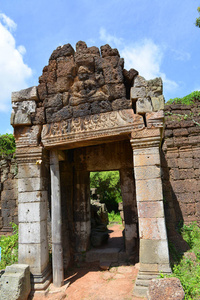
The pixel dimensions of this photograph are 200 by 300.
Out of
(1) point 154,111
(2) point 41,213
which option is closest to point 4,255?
(2) point 41,213

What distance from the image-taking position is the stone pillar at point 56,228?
485 cm

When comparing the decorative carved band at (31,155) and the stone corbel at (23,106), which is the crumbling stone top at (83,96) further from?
the decorative carved band at (31,155)

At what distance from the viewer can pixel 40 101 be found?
5.50 m

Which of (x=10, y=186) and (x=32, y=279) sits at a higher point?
(x=10, y=186)

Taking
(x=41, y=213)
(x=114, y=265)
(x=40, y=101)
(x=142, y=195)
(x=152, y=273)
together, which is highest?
(x=40, y=101)

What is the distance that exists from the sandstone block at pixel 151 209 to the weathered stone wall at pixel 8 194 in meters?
6.50

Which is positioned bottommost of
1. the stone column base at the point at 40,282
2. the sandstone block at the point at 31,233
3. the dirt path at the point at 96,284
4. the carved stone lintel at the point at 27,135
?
the dirt path at the point at 96,284

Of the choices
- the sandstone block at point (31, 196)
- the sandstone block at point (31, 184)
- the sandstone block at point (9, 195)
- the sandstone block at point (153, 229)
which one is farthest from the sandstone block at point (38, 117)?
the sandstone block at point (9, 195)

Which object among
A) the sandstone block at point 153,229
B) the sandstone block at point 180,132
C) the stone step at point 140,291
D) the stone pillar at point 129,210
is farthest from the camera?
the sandstone block at point 180,132

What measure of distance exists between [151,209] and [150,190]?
14.9 inches

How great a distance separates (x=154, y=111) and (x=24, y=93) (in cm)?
334

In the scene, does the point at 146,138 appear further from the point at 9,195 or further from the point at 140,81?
the point at 9,195

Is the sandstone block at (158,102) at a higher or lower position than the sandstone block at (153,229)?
higher

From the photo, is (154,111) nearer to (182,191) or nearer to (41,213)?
(41,213)
